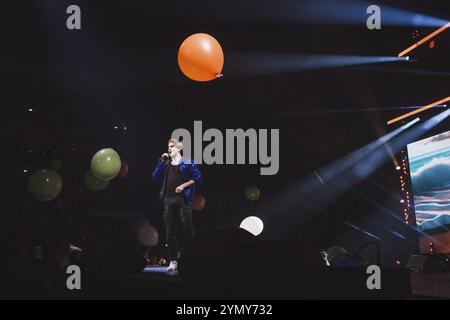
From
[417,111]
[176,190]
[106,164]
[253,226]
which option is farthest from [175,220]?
[417,111]

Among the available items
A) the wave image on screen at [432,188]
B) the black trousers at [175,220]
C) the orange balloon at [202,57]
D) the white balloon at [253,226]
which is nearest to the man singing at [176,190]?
the black trousers at [175,220]

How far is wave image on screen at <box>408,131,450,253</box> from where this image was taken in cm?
538

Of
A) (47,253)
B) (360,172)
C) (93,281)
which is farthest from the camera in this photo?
(360,172)

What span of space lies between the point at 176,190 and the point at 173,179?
0.61 feet

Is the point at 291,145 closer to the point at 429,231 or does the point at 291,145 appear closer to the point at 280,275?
the point at 429,231

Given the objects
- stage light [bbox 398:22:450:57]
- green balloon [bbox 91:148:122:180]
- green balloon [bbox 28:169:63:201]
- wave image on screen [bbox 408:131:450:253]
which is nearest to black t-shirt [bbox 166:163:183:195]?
green balloon [bbox 91:148:122:180]

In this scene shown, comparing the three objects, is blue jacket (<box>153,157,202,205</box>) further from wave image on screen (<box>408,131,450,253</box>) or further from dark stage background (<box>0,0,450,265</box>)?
wave image on screen (<box>408,131,450,253</box>)

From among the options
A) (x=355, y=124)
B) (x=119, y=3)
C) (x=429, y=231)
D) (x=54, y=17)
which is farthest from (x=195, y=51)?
(x=355, y=124)

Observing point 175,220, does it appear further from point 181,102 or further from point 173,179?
point 181,102

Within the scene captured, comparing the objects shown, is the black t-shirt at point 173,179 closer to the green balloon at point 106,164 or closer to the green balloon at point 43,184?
the green balloon at point 106,164

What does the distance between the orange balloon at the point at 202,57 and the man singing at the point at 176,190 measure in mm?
873

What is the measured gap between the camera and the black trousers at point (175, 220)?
13.9ft

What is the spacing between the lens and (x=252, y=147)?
328 inches

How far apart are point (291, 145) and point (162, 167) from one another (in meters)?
4.88
